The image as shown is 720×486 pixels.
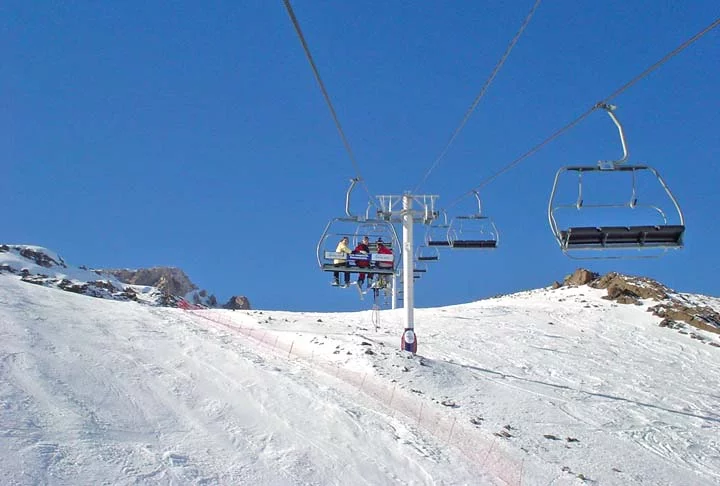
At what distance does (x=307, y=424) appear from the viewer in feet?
31.2

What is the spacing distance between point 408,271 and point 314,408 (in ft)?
20.9

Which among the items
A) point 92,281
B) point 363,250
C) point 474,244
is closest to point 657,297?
point 474,244

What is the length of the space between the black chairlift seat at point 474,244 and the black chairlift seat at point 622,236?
7977 mm

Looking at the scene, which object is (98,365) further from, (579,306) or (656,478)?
(579,306)

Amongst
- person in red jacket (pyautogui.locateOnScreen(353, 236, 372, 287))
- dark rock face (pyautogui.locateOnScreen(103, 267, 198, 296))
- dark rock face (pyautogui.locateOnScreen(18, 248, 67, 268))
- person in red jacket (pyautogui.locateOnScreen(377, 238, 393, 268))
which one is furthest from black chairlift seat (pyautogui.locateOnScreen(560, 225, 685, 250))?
dark rock face (pyautogui.locateOnScreen(103, 267, 198, 296))

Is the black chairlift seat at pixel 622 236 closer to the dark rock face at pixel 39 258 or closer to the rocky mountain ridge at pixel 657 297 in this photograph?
the rocky mountain ridge at pixel 657 297

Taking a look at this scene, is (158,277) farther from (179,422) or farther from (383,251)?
(179,422)

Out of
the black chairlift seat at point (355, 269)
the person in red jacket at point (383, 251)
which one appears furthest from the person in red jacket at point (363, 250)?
the person in red jacket at point (383, 251)

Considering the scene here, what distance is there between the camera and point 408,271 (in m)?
16.0

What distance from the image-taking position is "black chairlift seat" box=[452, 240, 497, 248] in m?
17.1

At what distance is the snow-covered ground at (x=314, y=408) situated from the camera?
7.38 metres

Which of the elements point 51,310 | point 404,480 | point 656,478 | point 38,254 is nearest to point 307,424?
point 404,480

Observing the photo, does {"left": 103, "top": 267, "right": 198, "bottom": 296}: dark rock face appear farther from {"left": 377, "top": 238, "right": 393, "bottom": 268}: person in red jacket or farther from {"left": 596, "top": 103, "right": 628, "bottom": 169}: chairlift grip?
{"left": 596, "top": 103, "right": 628, "bottom": 169}: chairlift grip

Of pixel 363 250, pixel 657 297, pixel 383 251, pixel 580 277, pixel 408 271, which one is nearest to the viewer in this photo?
pixel 363 250
